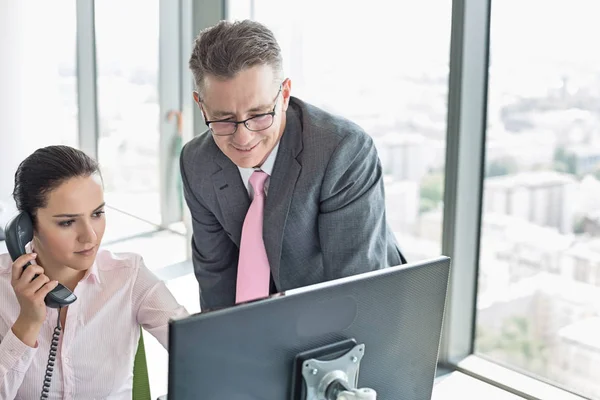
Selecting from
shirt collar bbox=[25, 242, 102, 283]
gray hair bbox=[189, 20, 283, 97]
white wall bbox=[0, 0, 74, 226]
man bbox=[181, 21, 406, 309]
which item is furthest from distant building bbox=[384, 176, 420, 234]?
white wall bbox=[0, 0, 74, 226]

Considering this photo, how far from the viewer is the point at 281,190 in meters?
1.93

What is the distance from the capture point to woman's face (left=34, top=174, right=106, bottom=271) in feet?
5.87

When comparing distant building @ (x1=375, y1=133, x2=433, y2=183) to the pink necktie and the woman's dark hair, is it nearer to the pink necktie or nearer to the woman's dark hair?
the pink necktie

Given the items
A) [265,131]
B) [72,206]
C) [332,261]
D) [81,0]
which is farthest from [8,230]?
[81,0]

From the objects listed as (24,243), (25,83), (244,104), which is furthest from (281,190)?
(25,83)

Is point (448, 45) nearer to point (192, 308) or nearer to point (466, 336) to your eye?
point (466, 336)

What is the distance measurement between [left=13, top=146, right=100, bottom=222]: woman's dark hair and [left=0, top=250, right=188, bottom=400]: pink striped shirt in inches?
7.2

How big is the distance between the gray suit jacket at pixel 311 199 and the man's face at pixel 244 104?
136 mm

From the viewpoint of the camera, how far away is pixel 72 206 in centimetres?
179

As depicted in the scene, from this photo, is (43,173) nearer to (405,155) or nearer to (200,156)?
(200,156)

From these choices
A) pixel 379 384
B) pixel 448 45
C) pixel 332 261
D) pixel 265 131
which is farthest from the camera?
pixel 448 45

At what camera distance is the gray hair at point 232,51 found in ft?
5.57

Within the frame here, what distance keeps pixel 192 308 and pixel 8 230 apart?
2371 mm

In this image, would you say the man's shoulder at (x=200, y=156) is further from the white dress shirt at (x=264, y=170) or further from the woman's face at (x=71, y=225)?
the woman's face at (x=71, y=225)
